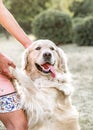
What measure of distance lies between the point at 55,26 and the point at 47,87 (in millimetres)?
17203

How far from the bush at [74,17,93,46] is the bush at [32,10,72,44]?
34.8 inches

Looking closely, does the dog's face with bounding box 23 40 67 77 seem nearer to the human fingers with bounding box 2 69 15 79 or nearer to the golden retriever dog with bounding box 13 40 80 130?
the golden retriever dog with bounding box 13 40 80 130

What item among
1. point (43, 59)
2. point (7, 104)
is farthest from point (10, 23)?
point (7, 104)

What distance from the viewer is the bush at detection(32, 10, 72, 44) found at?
70.5 ft

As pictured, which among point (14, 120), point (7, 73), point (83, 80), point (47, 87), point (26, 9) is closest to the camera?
point (14, 120)

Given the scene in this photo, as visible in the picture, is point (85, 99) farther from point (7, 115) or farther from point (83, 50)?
point (83, 50)

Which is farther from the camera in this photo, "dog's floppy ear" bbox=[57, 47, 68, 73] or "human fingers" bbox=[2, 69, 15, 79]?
"dog's floppy ear" bbox=[57, 47, 68, 73]

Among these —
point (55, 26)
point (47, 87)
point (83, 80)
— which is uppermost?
point (55, 26)

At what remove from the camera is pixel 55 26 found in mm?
21641

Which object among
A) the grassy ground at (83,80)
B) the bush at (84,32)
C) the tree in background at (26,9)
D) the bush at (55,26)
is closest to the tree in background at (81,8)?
the tree in background at (26,9)

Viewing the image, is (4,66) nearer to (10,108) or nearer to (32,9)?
(10,108)

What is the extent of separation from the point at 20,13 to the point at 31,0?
1.21m

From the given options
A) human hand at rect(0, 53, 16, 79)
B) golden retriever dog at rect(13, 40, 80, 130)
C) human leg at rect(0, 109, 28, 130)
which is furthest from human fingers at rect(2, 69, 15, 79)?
human leg at rect(0, 109, 28, 130)

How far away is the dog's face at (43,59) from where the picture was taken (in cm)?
448
